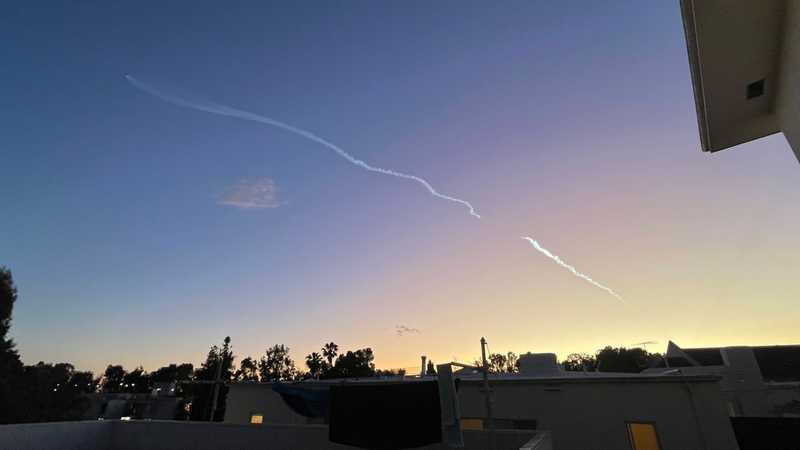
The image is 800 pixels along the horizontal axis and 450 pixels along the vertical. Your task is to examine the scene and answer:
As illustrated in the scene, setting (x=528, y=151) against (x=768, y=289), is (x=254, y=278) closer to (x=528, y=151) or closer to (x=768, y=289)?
(x=528, y=151)

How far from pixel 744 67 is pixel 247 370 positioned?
7766cm

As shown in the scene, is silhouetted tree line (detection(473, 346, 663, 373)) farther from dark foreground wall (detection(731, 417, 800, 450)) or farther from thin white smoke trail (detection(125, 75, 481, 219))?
thin white smoke trail (detection(125, 75, 481, 219))

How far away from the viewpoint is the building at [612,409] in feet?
31.1

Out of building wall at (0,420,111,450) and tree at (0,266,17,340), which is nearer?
building wall at (0,420,111,450)

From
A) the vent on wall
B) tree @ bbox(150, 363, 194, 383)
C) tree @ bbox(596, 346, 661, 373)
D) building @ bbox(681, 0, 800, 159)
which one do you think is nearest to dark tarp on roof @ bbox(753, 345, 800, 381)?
tree @ bbox(596, 346, 661, 373)

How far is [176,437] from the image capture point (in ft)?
36.0

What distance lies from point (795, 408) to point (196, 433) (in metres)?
30.8

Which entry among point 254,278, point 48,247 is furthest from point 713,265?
point 48,247

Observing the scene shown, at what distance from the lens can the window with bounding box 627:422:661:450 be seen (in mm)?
10008

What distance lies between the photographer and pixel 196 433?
1075cm

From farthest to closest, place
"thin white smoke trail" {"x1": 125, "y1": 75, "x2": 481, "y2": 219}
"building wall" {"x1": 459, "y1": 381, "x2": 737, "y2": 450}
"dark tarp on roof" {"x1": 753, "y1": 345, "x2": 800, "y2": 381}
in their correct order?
1. "dark tarp on roof" {"x1": 753, "y1": 345, "x2": 800, "y2": 381}
2. "thin white smoke trail" {"x1": 125, "y1": 75, "x2": 481, "y2": 219}
3. "building wall" {"x1": 459, "y1": 381, "x2": 737, "y2": 450}

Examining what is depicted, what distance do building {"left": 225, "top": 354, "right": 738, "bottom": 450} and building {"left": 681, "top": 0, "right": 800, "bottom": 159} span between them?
23.3 ft

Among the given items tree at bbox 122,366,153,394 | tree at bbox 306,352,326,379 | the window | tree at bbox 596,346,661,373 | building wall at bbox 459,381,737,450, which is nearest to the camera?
building wall at bbox 459,381,737,450

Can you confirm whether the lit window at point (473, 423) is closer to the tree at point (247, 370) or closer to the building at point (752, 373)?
the building at point (752, 373)
